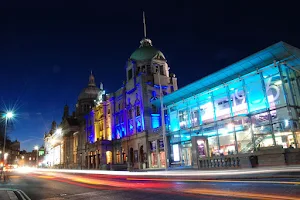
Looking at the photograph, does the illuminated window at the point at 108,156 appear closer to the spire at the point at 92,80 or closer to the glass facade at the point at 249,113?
the glass facade at the point at 249,113

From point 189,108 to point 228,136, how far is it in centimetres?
843

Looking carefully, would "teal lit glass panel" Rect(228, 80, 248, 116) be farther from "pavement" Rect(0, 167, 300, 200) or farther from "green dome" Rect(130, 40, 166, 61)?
"green dome" Rect(130, 40, 166, 61)

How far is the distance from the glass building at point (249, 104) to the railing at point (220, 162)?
8.42 ft

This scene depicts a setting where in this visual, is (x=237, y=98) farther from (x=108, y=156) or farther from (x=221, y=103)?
(x=108, y=156)

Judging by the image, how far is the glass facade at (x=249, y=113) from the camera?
26734 millimetres

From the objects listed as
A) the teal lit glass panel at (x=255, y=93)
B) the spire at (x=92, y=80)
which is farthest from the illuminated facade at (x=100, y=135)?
the teal lit glass panel at (x=255, y=93)

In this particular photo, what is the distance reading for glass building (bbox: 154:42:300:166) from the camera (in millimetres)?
26578

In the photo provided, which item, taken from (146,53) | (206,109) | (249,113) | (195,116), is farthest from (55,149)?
(249,113)

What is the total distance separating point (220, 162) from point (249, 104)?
957cm

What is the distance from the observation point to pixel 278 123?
27188 millimetres

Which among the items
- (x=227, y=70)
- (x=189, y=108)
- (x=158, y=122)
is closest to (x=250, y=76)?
(x=227, y=70)

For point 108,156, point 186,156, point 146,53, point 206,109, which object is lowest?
point 186,156

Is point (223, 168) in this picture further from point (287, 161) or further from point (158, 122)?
point (158, 122)

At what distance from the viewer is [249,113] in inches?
1155
